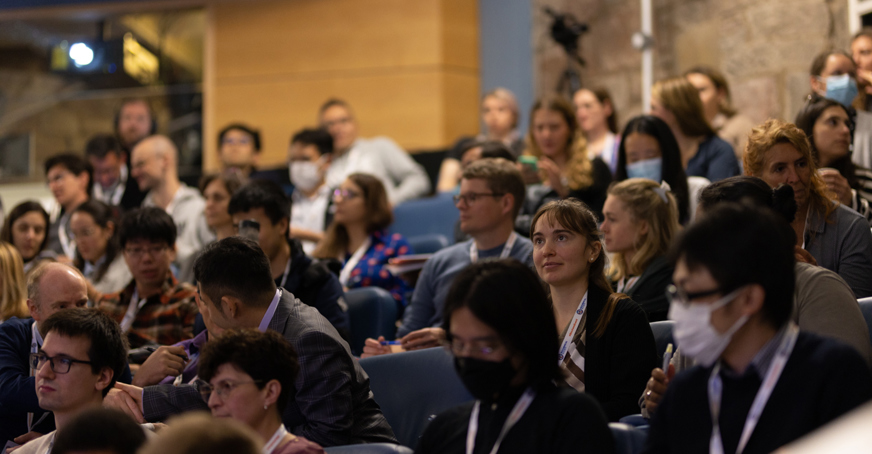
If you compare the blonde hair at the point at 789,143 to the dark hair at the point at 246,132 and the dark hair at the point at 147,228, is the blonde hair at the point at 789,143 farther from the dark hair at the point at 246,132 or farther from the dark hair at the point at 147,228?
the dark hair at the point at 246,132

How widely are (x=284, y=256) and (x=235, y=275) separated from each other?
1020mm

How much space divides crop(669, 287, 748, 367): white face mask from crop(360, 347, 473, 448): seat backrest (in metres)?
0.99

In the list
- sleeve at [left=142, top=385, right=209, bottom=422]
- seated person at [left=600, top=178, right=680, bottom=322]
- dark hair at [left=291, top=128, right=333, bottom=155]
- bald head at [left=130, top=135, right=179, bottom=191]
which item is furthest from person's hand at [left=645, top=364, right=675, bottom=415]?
bald head at [left=130, top=135, right=179, bottom=191]

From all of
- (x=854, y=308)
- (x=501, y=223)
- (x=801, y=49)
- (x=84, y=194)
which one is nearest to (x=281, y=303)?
(x=501, y=223)

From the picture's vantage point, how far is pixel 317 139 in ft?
18.4

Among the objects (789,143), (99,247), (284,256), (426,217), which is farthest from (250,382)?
(426,217)

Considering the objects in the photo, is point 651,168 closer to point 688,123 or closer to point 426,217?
point 688,123

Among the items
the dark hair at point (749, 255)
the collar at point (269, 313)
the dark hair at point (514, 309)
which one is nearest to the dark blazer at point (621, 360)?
the dark hair at point (514, 309)

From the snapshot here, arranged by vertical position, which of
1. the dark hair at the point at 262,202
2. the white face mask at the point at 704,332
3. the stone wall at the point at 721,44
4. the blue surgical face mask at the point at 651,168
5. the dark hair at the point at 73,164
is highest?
the stone wall at the point at 721,44

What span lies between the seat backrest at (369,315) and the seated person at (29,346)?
1.05 metres

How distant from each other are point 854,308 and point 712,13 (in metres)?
4.20

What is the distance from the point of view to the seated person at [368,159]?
5.91 metres

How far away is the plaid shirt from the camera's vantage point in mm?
3436

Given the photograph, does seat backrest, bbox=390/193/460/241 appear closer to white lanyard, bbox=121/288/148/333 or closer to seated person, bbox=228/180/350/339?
seated person, bbox=228/180/350/339
